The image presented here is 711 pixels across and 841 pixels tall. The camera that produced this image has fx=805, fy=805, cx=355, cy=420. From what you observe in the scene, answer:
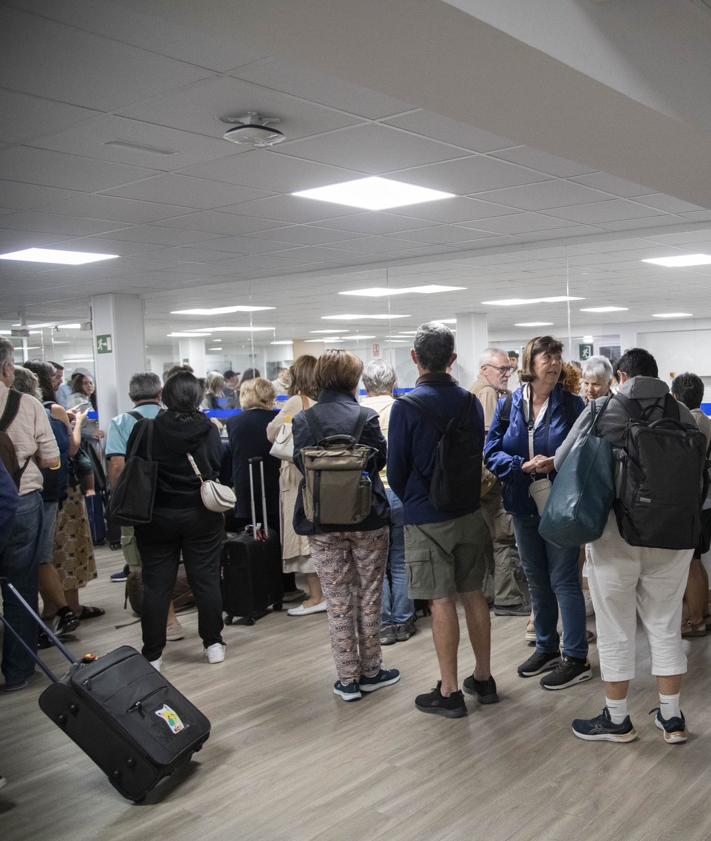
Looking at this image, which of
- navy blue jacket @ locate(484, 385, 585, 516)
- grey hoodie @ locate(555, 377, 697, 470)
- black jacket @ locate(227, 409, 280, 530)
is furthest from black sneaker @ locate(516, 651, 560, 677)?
black jacket @ locate(227, 409, 280, 530)

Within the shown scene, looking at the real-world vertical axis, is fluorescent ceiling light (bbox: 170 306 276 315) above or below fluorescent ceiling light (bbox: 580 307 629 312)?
above

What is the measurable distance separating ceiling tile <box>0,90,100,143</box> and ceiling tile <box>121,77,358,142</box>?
210 millimetres

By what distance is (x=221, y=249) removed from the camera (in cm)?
652

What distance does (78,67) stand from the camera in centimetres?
268

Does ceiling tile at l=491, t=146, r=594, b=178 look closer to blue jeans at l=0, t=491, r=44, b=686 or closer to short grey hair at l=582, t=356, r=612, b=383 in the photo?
short grey hair at l=582, t=356, r=612, b=383

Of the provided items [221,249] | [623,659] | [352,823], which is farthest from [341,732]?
[221,249]

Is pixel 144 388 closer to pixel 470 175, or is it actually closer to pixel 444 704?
pixel 470 175

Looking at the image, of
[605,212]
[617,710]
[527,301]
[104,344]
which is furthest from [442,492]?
[104,344]

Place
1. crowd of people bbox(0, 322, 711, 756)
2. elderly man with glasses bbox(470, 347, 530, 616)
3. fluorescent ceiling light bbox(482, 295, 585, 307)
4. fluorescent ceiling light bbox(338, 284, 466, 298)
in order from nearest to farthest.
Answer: crowd of people bbox(0, 322, 711, 756) < elderly man with glasses bbox(470, 347, 530, 616) < fluorescent ceiling light bbox(482, 295, 585, 307) < fluorescent ceiling light bbox(338, 284, 466, 298)

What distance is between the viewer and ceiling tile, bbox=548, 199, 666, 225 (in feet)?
17.5

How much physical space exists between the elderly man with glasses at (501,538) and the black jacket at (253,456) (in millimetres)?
1472

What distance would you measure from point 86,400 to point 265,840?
5530 mm

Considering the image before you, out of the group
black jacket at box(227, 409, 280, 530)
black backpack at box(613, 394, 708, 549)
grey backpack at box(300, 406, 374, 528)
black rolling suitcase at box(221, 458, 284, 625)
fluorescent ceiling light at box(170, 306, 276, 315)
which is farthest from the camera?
fluorescent ceiling light at box(170, 306, 276, 315)

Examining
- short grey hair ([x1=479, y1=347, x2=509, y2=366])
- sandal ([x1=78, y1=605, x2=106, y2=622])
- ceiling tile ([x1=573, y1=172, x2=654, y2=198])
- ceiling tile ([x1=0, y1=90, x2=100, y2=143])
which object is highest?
ceiling tile ([x1=0, y1=90, x2=100, y2=143])
